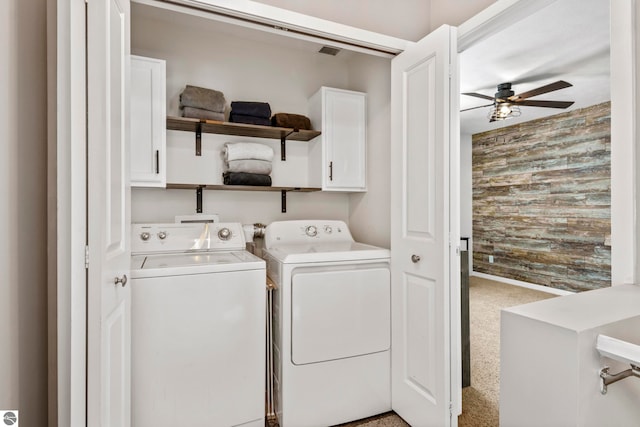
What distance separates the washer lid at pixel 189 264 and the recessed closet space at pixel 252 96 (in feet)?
1.70

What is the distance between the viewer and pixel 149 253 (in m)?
2.03

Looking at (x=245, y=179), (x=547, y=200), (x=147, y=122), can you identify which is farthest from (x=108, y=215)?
(x=547, y=200)

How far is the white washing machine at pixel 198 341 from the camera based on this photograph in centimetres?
155

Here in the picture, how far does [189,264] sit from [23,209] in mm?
770

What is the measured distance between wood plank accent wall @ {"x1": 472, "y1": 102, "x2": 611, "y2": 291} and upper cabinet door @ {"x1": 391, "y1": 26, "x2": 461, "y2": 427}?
3.60 meters

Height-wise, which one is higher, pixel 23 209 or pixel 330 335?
pixel 23 209

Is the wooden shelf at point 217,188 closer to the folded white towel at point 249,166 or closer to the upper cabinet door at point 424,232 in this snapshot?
the folded white towel at point 249,166

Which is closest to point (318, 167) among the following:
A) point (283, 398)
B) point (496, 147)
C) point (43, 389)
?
point (283, 398)

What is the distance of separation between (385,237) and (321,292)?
657 mm

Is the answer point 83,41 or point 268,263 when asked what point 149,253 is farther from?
point 83,41

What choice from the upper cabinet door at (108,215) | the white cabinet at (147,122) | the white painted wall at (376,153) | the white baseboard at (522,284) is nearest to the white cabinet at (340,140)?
the white painted wall at (376,153)

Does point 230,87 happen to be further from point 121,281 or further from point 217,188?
point 121,281

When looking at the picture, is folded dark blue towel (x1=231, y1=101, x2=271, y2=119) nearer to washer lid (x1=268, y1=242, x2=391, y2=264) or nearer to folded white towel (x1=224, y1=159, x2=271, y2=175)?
folded white towel (x1=224, y1=159, x2=271, y2=175)

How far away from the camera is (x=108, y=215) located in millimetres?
1066
